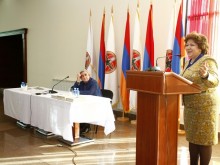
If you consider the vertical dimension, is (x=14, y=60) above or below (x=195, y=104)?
above

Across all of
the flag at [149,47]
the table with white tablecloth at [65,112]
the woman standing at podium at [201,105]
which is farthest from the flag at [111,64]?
the woman standing at podium at [201,105]

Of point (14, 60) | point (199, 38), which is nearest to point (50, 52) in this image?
point (14, 60)

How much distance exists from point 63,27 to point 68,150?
443 cm

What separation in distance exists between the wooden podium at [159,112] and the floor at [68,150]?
1.42 m

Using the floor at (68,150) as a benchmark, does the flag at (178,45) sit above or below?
above

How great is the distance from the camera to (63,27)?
7.14 meters

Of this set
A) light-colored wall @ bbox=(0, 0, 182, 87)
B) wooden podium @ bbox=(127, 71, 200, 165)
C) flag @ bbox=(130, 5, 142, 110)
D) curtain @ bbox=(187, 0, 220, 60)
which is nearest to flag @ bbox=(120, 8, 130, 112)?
flag @ bbox=(130, 5, 142, 110)

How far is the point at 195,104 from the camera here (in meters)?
2.05

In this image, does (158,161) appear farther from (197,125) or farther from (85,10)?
(85,10)

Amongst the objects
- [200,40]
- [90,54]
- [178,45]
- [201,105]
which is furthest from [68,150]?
[90,54]

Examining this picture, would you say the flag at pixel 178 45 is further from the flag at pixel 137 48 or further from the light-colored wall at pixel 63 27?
the flag at pixel 137 48

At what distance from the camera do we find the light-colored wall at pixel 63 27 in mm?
5141

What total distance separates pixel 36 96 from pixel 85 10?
10.6 ft

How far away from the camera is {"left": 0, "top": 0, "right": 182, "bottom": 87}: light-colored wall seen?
16.9ft
